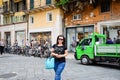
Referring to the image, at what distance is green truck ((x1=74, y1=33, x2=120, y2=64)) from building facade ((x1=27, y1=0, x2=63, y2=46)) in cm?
1339

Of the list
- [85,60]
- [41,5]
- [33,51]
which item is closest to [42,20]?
[41,5]

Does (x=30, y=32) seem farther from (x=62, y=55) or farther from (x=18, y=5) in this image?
(x=62, y=55)

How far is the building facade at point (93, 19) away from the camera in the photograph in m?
25.3

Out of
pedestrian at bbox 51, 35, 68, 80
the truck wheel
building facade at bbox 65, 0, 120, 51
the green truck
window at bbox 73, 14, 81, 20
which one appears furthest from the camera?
window at bbox 73, 14, 81, 20

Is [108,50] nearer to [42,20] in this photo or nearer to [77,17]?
[77,17]

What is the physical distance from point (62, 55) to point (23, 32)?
3202 centimetres

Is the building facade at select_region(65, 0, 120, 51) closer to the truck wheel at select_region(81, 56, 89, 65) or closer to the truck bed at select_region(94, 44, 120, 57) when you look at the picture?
the truck wheel at select_region(81, 56, 89, 65)

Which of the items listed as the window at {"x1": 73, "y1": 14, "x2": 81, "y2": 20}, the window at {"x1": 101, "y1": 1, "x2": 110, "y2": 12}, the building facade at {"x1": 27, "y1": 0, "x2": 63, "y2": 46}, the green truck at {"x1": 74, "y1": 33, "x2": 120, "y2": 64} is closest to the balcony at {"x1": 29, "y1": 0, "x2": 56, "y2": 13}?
the building facade at {"x1": 27, "y1": 0, "x2": 63, "y2": 46}

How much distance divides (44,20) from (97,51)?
18112 mm

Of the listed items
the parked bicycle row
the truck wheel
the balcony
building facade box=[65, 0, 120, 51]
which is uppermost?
the balcony

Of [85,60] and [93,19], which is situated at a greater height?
[93,19]

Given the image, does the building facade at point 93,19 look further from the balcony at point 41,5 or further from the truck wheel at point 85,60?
the truck wheel at point 85,60

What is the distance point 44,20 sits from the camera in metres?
34.7

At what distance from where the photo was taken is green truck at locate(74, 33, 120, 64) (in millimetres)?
16297
